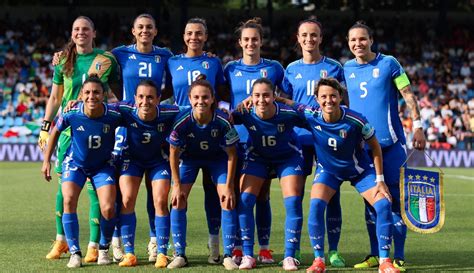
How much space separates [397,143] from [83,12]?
2692cm

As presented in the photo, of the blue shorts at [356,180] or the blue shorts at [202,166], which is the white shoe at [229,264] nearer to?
the blue shorts at [202,166]

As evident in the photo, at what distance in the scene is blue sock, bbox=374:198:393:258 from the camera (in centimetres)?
760

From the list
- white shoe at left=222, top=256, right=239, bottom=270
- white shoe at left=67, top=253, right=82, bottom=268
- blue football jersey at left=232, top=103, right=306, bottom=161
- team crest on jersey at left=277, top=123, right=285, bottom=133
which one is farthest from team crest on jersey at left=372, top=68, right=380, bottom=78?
white shoe at left=67, top=253, right=82, bottom=268

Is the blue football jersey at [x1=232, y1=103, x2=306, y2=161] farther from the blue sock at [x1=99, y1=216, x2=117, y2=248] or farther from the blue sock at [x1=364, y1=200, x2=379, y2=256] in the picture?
the blue sock at [x1=99, y1=216, x2=117, y2=248]

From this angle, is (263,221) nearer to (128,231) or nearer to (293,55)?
(128,231)

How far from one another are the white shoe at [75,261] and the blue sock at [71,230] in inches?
1.9

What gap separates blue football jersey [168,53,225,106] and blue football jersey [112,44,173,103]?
0.39 feet

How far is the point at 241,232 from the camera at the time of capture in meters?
8.18

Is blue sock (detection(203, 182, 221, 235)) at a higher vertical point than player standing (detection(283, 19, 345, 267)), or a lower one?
lower

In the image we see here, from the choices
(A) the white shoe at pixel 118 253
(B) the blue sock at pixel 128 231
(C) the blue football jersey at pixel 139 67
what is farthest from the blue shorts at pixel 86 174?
(C) the blue football jersey at pixel 139 67

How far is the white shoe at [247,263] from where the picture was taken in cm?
791

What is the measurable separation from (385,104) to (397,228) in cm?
104

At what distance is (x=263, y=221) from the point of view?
335 inches

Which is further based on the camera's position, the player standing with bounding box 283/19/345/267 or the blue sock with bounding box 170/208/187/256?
the player standing with bounding box 283/19/345/267
